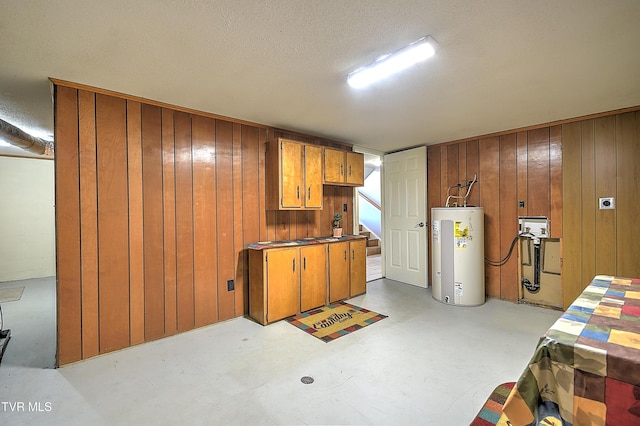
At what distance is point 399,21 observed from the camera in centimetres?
166

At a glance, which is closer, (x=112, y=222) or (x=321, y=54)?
(x=321, y=54)

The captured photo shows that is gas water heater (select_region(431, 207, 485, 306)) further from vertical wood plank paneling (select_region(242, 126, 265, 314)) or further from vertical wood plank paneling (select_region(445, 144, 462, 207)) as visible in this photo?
vertical wood plank paneling (select_region(242, 126, 265, 314))

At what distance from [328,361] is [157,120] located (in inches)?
109

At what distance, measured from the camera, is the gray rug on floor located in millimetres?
4059

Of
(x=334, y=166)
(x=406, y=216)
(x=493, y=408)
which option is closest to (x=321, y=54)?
(x=334, y=166)

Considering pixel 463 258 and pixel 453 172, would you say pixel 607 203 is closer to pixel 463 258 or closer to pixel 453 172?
pixel 463 258

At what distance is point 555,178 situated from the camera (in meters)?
3.61

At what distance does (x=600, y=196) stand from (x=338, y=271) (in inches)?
126

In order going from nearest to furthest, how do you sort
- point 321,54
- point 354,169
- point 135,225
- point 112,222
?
1. point 321,54
2. point 112,222
3. point 135,225
4. point 354,169

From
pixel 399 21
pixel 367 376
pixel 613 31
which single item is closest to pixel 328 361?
pixel 367 376

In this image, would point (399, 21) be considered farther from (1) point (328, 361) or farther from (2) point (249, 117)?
(1) point (328, 361)

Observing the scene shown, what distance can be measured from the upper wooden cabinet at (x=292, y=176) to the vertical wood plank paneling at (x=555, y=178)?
9.55ft

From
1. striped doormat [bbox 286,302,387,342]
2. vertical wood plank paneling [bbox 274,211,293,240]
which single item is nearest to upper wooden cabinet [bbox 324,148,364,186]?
vertical wood plank paneling [bbox 274,211,293,240]

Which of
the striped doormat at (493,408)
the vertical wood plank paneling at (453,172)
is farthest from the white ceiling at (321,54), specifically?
the striped doormat at (493,408)
